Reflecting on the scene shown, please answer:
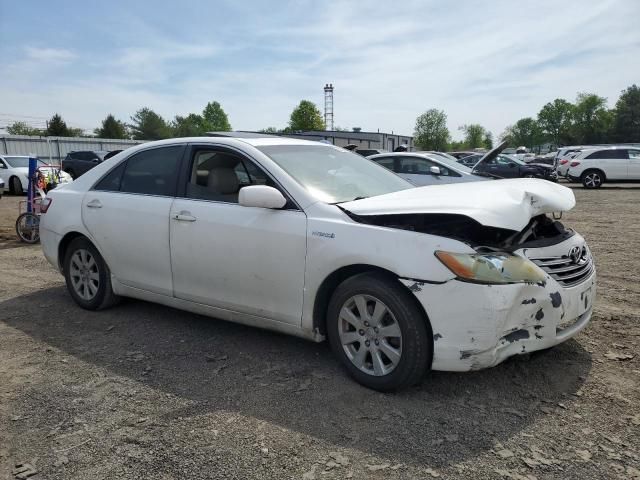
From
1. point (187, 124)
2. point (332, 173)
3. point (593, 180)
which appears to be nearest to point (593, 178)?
point (593, 180)

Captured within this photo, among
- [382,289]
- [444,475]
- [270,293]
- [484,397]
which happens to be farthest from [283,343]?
[444,475]

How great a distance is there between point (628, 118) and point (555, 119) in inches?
1495

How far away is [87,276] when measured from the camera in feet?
16.3

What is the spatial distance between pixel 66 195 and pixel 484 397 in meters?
4.23

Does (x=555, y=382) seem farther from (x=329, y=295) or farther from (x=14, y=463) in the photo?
(x=14, y=463)

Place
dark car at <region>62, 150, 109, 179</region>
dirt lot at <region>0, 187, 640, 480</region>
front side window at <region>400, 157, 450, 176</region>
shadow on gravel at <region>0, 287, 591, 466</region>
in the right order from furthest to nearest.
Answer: dark car at <region>62, 150, 109, 179</region>, front side window at <region>400, 157, 450, 176</region>, shadow on gravel at <region>0, 287, 591, 466</region>, dirt lot at <region>0, 187, 640, 480</region>

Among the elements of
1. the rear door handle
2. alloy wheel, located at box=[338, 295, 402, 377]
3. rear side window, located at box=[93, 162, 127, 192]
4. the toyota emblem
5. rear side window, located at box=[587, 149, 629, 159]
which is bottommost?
alloy wheel, located at box=[338, 295, 402, 377]

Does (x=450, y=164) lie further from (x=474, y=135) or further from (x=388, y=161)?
(x=474, y=135)

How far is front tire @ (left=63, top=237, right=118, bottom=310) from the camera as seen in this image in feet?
15.8

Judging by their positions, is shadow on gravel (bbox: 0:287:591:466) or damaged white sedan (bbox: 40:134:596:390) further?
damaged white sedan (bbox: 40:134:596:390)

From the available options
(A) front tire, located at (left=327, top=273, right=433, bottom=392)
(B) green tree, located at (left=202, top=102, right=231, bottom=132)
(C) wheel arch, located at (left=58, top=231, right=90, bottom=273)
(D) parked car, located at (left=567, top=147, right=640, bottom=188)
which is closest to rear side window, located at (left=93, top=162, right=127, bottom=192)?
(C) wheel arch, located at (left=58, top=231, right=90, bottom=273)

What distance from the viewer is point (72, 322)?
4699 mm

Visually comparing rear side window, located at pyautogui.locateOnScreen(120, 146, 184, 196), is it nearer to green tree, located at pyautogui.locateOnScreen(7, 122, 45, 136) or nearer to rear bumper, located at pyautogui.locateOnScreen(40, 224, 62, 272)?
rear bumper, located at pyautogui.locateOnScreen(40, 224, 62, 272)

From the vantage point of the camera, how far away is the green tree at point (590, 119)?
94.2 m
